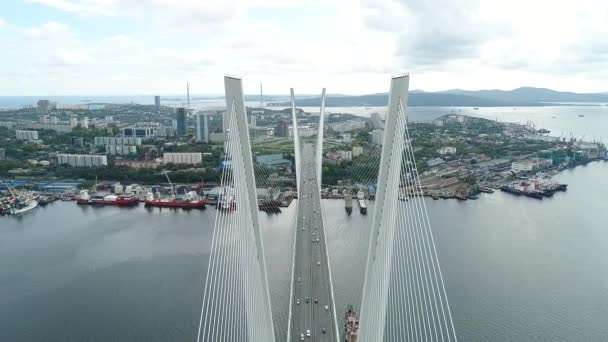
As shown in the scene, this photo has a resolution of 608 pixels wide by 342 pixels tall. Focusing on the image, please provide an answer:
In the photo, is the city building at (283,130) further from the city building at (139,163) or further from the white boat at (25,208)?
the white boat at (25,208)

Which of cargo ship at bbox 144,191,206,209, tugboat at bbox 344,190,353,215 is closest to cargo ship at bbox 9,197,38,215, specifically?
cargo ship at bbox 144,191,206,209

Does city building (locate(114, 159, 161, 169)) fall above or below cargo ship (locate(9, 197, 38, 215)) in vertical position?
above

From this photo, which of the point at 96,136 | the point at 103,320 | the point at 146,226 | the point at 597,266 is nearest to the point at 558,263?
the point at 597,266

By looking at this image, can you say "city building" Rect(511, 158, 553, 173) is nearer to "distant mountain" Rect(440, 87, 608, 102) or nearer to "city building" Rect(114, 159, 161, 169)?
"city building" Rect(114, 159, 161, 169)

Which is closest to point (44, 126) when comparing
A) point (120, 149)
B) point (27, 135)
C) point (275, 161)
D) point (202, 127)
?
point (27, 135)

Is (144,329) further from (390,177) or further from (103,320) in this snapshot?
(390,177)

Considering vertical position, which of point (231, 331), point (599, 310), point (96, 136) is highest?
point (96, 136)

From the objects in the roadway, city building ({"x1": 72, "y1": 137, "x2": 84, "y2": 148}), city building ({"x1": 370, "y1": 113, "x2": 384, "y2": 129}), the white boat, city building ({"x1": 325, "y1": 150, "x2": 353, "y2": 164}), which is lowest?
the white boat

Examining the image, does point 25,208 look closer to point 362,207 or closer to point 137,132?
point 362,207
